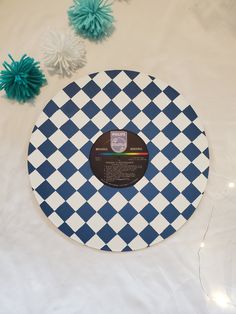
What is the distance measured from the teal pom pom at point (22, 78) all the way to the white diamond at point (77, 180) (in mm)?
269

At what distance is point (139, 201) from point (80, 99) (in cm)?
35

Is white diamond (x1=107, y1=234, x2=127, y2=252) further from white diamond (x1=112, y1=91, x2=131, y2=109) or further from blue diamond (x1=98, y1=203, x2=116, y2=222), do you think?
white diamond (x1=112, y1=91, x2=131, y2=109)

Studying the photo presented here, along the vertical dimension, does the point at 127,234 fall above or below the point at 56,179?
below

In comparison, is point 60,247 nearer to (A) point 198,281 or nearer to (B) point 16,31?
(A) point 198,281

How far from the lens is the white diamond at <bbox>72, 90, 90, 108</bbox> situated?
1254 mm

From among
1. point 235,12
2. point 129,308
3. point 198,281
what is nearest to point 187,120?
point 235,12

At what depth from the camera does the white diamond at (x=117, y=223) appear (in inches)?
48.5

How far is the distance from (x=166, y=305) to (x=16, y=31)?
92 centimetres

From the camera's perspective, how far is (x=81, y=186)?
124 centimetres

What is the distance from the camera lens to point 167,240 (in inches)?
49.2

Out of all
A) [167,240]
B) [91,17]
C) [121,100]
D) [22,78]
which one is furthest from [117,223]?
[91,17]

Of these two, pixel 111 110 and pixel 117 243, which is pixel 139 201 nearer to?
pixel 117 243

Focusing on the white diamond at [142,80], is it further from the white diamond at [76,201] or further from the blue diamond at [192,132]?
the white diamond at [76,201]

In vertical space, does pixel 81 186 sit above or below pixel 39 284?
above
